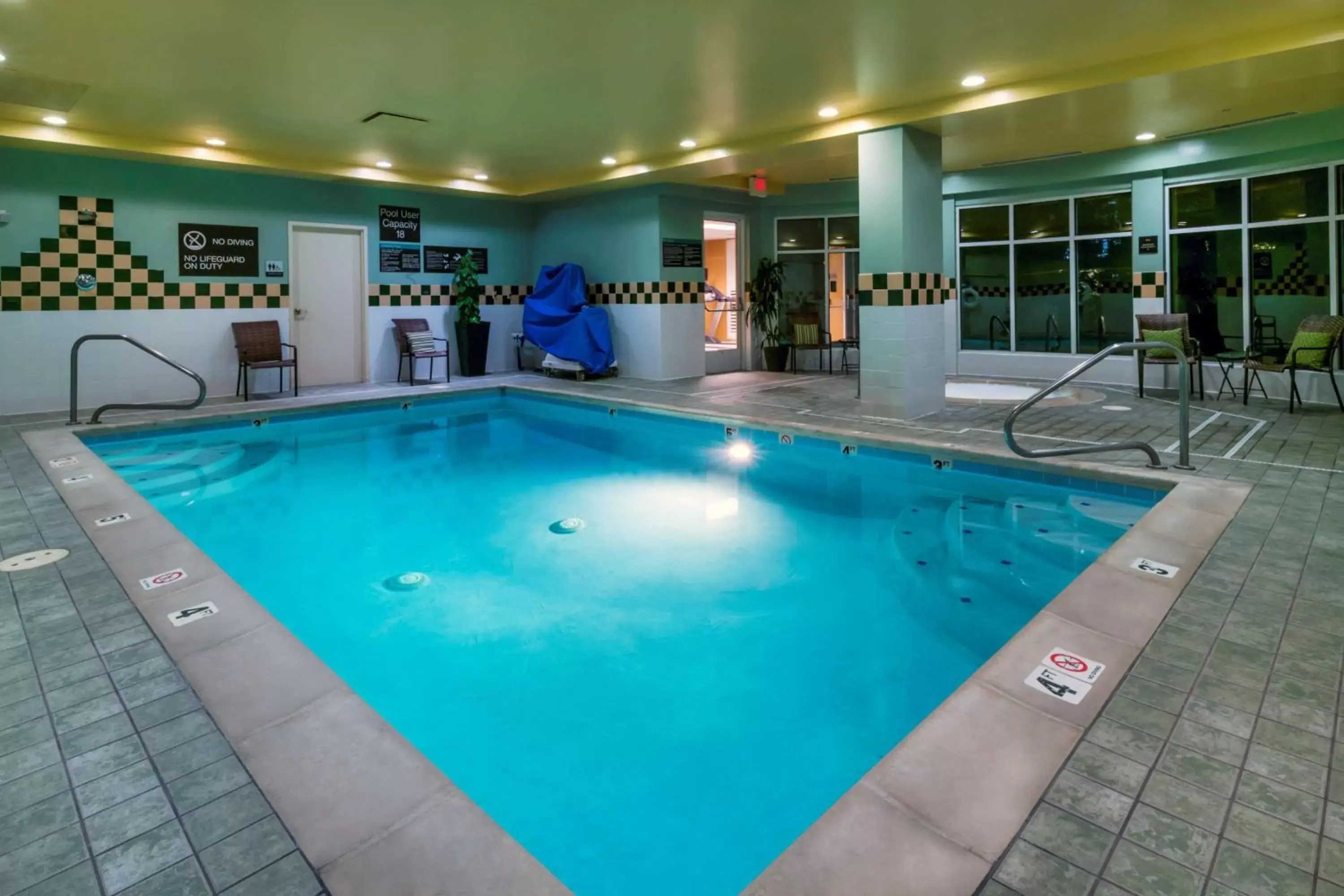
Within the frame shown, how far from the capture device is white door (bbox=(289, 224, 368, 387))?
9.09 m

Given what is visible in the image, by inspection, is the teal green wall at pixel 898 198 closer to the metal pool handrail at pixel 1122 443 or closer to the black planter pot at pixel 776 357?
the metal pool handrail at pixel 1122 443

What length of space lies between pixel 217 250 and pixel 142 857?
8429 millimetres

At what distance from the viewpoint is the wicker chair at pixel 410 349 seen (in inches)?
379

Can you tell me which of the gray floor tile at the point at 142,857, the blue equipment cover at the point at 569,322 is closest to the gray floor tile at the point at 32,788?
the gray floor tile at the point at 142,857

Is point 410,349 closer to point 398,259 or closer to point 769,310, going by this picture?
point 398,259

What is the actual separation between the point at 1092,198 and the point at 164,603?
1001 cm

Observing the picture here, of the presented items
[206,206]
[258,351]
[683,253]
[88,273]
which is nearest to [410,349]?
[258,351]

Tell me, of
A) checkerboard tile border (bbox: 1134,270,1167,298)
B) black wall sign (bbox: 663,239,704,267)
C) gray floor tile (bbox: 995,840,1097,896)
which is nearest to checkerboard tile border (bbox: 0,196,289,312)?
black wall sign (bbox: 663,239,704,267)

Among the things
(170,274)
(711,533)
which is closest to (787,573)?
(711,533)

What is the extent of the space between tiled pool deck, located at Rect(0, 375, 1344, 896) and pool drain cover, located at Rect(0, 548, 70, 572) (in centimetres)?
11

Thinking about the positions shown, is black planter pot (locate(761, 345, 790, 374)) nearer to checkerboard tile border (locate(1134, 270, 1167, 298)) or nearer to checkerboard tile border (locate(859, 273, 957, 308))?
checkerboard tile border (locate(859, 273, 957, 308))

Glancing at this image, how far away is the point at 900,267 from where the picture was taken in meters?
6.45

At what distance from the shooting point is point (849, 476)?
5.38 meters

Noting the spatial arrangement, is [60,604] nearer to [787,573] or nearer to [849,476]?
[787,573]
